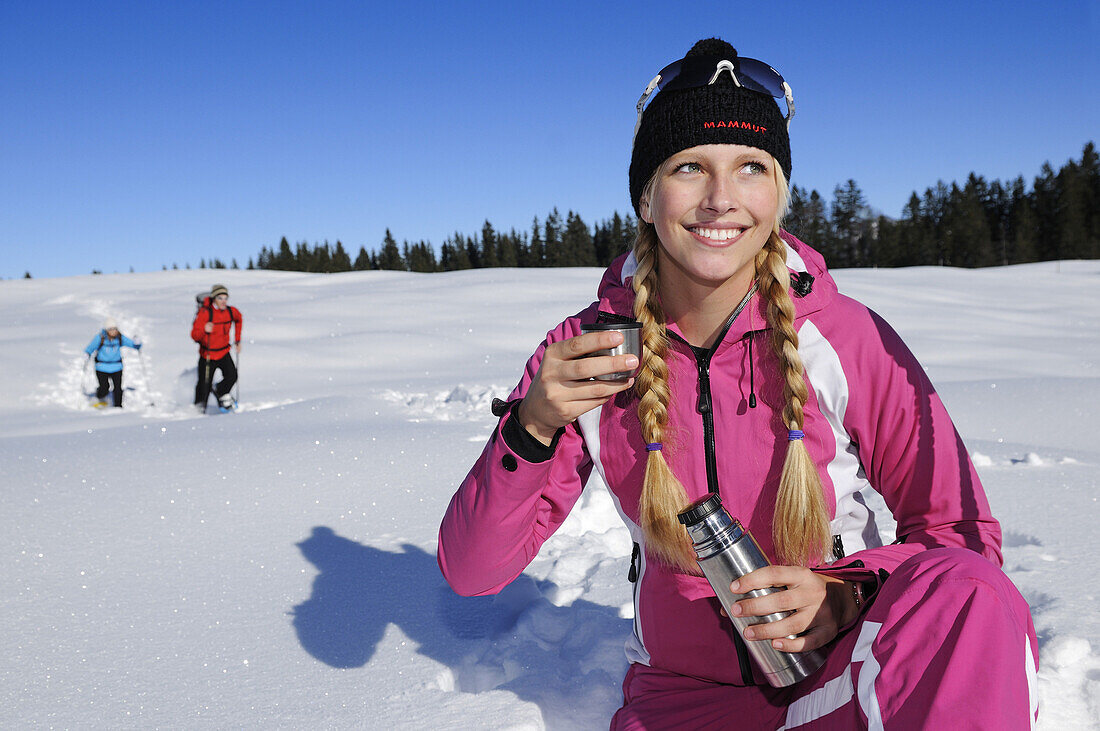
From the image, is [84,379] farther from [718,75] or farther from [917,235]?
[917,235]

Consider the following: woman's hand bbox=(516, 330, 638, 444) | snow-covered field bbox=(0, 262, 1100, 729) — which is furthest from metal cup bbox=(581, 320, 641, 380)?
snow-covered field bbox=(0, 262, 1100, 729)

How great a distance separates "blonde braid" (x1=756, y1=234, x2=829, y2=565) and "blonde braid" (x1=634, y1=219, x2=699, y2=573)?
237 mm

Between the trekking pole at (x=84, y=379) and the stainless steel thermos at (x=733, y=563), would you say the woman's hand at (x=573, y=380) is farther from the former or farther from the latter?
the trekking pole at (x=84, y=379)

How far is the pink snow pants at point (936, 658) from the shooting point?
114cm

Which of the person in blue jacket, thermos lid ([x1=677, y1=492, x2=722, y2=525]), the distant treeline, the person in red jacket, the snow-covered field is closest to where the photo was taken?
thermos lid ([x1=677, y1=492, x2=722, y2=525])

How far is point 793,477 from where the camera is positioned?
5.74ft

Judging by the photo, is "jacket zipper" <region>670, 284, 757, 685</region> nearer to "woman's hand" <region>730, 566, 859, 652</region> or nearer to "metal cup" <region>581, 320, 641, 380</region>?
"woman's hand" <region>730, 566, 859, 652</region>

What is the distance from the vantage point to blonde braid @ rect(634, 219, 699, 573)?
1.82m

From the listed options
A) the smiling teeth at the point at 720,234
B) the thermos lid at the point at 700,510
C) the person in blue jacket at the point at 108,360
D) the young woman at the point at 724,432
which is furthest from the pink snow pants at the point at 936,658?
the person in blue jacket at the point at 108,360

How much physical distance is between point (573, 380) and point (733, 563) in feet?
1.66

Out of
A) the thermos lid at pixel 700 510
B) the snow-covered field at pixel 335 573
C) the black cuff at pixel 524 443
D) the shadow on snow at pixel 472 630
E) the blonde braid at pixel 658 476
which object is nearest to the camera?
the thermos lid at pixel 700 510

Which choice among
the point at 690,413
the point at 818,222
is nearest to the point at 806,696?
the point at 690,413

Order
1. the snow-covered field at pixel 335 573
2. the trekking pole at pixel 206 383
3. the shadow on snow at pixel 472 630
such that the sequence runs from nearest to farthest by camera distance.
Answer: the snow-covered field at pixel 335 573 → the shadow on snow at pixel 472 630 → the trekking pole at pixel 206 383

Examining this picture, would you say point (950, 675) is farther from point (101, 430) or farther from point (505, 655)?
point (101, 430)
